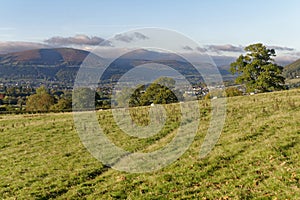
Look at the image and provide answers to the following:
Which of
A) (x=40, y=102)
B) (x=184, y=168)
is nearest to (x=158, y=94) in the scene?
(x=40, y=102)

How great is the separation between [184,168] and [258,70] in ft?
240

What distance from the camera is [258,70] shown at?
82.9 m

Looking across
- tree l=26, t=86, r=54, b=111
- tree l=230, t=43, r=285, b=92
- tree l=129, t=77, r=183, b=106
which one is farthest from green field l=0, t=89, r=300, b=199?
tree l=26, t=86, r=54, b=111

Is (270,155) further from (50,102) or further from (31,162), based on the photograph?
(50,102)

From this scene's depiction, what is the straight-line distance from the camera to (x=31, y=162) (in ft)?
69.7

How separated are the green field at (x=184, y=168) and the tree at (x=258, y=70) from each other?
5525 centimetres

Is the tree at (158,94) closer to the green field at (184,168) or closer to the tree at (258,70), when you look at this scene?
the tree at (258,70)

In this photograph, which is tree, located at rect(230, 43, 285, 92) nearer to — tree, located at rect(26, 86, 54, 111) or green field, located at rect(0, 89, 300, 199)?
green field, located at rect(0, 89, 300, 199)

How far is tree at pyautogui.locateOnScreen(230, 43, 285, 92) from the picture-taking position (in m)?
80.2

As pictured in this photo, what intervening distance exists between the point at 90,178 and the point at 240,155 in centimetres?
815

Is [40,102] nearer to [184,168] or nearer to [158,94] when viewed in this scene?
[158,94]

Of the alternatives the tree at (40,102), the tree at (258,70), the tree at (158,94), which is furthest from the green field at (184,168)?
the tree at (40,102)

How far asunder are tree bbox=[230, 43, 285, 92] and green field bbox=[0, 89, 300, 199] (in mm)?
55252

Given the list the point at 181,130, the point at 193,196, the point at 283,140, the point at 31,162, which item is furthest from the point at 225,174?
the point at 31,162
